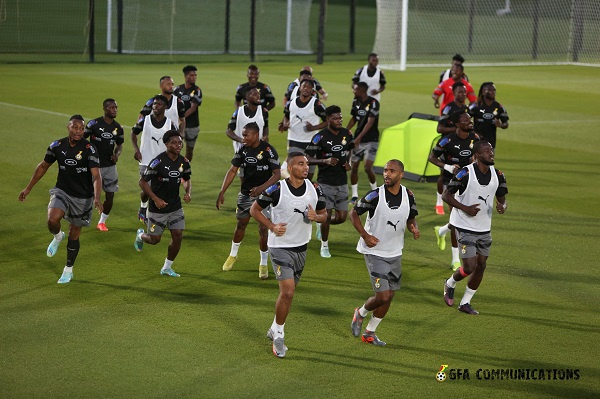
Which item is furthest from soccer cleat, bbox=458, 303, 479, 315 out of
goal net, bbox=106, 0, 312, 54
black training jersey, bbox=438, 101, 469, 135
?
goal net, bbox=106, 0, 312, 54

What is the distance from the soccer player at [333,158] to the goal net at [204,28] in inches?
1375

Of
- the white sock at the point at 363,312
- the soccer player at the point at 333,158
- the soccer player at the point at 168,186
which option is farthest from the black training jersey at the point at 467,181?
the soccer player at the point at 168,186

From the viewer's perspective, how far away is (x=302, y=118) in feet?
57.5

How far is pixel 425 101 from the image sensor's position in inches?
1300

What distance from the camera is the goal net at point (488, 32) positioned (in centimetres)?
4228

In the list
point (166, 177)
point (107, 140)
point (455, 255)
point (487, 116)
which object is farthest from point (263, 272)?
point (487, 116)

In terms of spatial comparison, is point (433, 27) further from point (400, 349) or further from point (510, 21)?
point (400, 349)

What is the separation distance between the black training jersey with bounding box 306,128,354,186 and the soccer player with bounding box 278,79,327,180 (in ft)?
9.20

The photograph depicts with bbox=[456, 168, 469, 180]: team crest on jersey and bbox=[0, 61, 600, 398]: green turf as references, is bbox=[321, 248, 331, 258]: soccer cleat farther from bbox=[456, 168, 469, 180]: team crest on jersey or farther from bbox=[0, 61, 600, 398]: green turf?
bbox=[456, 168, 469, 180]: team crest on jersey

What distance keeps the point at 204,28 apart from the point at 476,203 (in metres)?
50.2

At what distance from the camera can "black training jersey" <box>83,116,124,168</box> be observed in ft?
49.7

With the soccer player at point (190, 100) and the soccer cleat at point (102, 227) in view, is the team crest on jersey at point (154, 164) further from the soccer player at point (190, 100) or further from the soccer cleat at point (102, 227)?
the soccer player at point (190, 100)

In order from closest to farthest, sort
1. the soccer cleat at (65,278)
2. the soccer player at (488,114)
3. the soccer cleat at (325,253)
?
the soccer cleat at (65,278) < the soccer cleat at (325,253) < the soccer player at (488,114)

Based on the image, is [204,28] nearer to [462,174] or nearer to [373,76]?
[373,76]
